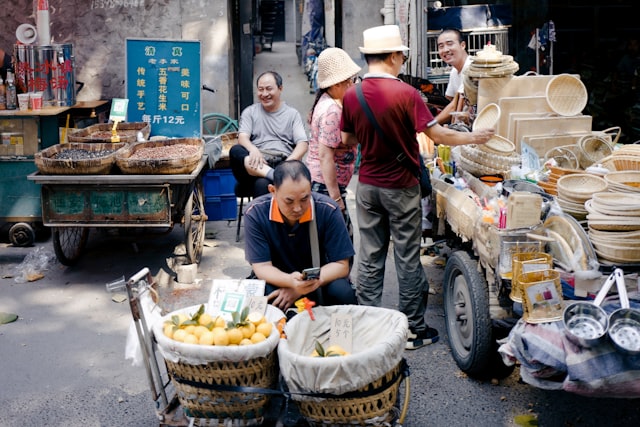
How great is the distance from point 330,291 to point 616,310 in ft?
5.55

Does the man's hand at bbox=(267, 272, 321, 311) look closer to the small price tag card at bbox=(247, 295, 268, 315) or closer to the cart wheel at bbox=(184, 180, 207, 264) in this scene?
the small price tag card at bbox=(247, 295, 268, 315)

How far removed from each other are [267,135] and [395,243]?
8.00 ft

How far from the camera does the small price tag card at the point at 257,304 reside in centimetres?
401

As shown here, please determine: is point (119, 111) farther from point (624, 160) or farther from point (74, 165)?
point (624, 160)

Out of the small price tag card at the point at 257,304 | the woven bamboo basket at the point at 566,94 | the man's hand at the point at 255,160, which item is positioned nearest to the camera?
the small price tag card at the point at 257,304

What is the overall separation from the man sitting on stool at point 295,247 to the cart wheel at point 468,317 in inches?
32.3

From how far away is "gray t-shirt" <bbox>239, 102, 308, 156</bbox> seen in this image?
24.5ft

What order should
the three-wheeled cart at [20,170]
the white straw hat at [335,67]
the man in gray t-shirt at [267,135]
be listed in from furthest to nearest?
the three-wheeled cart at [20,170], the man in gray t-shirt at [267,135], the white straw hat at [335,67]

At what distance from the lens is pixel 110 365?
17.9ft

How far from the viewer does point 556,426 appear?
4.46 metres

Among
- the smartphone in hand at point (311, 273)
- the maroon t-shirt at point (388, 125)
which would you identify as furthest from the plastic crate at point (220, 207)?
the smartphone in hand at point (311, 273)

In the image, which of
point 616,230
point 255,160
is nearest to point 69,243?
point 255,160

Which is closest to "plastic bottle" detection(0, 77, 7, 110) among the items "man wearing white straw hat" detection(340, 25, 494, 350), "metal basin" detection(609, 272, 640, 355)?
"man wearing white straw hat" detection(340, 25, 494, 350)

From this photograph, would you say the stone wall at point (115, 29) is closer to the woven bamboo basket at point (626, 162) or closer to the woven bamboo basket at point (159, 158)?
the woven bamboo basket at point (159, 158)
